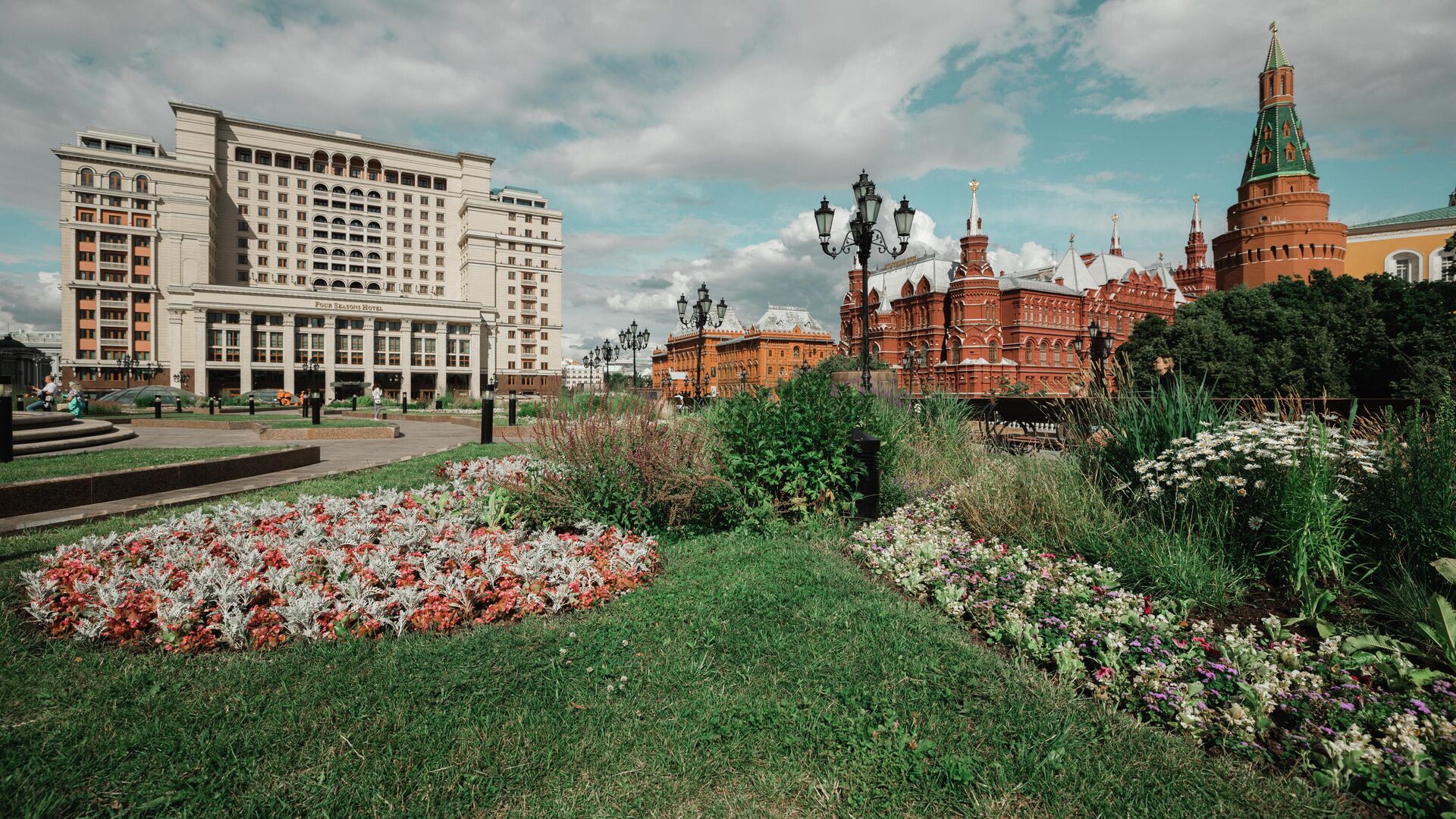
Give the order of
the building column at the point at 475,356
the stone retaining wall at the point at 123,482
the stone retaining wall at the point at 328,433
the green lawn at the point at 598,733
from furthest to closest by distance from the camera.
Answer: the building column at the point at 475,356, the stone retaining wall at the point at 328,433, the stone retaining wall at the point at 123,482, the green lawn at the point at 598,733

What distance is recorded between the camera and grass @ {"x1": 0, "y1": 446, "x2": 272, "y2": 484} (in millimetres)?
8562

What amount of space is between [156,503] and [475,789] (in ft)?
23.7

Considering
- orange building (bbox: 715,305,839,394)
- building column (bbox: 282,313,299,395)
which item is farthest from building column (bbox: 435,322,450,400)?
orange building (bbox: 715,305,839,394)

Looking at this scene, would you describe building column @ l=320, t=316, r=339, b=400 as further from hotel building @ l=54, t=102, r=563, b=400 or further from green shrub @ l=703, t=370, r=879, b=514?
green shrub @ l=703, t=370, r=879, b=514

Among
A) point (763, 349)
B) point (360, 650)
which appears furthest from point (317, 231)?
point (360, 650)

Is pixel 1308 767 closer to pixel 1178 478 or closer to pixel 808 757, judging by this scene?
pixel 808 757

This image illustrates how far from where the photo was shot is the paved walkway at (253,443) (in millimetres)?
6559

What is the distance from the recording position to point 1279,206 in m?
58.0

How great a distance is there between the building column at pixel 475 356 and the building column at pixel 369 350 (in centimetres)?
1126

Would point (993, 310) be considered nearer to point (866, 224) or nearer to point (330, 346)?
point (866, 224)

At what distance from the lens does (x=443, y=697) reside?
3.05 meters

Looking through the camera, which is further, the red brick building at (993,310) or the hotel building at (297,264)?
the hotel building at (297,264)

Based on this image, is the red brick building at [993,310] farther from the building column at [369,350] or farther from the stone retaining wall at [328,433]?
the building column at [369,350]

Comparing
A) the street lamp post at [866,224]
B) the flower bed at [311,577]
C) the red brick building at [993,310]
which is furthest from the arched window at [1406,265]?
the flower bed at [311,577]
